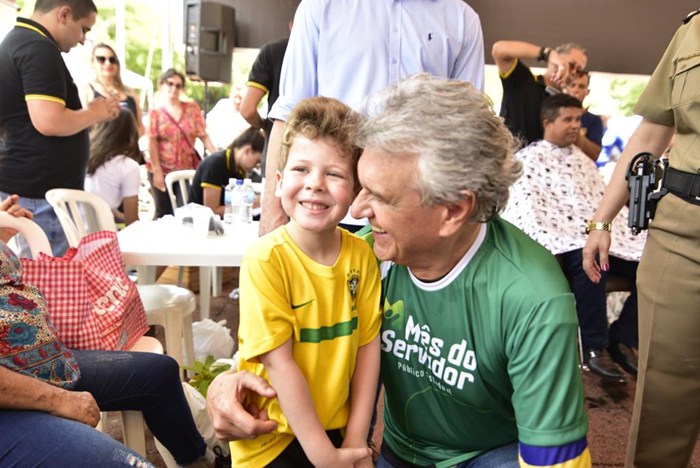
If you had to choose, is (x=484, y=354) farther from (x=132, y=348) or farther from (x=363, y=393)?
(x=132, y=348)

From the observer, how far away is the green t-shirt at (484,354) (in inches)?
39.0

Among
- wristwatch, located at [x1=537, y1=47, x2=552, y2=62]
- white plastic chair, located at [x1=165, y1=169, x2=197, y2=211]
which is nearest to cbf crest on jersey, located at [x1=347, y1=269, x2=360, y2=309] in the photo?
wristwatch, located at [x1=537, y1=47, x2=552, y2=62]

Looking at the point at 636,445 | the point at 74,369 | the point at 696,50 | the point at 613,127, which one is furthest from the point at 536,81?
the point at 613,127

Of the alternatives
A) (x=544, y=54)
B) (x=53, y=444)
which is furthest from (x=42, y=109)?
(x=544, y=54)

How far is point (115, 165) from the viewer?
3.89 metres

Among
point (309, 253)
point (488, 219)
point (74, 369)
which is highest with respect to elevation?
point (488, 219)

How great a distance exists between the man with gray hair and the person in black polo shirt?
1.80 metres

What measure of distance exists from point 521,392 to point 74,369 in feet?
3.31

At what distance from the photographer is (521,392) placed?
3.37 ft

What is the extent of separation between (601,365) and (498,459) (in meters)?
2.22

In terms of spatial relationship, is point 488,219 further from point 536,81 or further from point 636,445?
point 536,81

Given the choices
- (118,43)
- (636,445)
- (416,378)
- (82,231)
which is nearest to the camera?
(416,378)

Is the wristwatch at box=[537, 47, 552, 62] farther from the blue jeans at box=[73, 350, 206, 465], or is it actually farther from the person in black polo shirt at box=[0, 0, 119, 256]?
the blue jeans at box=[73, 350, 206, 465]

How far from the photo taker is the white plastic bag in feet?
9.18
